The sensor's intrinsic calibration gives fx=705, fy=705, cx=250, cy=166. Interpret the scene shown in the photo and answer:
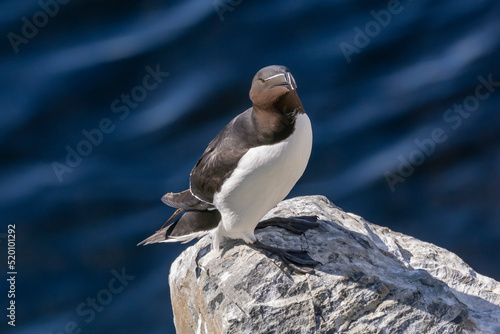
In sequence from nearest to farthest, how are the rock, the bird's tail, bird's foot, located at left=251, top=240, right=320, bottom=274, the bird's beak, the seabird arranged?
the bird's beak < the seabird < the rock < bird's foot, located at left=251, top=240, right=320, bottom=274 < the bird's tail

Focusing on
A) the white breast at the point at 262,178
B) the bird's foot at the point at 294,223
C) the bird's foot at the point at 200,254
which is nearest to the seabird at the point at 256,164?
the white breast at the point at 262,178

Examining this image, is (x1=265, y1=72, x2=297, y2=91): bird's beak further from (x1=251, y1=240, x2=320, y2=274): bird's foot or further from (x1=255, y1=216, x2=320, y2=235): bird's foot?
(x1=255, y1=216, x2=320, y2=235): bird's foot

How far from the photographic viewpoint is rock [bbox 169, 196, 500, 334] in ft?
14.9

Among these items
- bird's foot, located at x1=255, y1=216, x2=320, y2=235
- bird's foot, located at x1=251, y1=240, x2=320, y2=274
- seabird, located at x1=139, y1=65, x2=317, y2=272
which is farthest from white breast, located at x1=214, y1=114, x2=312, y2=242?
bird's foot, located at x1=255, y1=216, x2=320, y2=235

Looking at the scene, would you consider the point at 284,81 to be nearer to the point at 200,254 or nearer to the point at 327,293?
the point at 327,293

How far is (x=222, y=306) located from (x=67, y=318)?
3560 millimetres

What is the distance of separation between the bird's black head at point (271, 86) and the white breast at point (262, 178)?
0.23m

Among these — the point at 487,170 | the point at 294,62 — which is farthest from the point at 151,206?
the point at 487,170

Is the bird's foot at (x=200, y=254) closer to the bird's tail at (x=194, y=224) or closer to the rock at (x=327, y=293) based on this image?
the rock at (x=327, y=293)

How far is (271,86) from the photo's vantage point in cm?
432

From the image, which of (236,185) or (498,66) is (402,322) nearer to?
(236,185)

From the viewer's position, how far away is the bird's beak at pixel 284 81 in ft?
13.8

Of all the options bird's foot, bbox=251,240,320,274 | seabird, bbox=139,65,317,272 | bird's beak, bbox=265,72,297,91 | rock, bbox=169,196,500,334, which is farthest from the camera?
bird's foot, bbox=251,240,320,274

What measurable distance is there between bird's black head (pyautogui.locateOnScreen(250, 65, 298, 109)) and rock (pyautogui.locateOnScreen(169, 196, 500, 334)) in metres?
1.12
